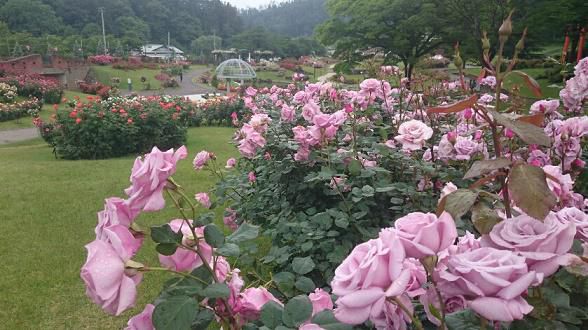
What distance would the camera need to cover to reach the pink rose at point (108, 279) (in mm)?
566

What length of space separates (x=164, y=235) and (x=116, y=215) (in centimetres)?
7

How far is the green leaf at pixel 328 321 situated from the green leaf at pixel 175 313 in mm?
177

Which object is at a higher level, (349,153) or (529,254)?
(529,254)

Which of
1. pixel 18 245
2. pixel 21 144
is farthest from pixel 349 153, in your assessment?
pixel 21 144

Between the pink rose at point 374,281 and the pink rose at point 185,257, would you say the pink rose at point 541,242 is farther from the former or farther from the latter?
the pink rose at point 185,257

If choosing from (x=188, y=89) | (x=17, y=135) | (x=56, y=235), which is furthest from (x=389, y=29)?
(x=188, y=89)

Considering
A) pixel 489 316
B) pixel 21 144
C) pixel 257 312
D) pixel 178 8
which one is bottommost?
pixel 21 144

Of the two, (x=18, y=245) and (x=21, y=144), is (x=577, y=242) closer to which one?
(x=18, y=245)

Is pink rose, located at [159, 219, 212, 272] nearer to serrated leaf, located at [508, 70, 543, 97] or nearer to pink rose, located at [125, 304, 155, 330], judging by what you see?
pink rose, located at [125, 304, 155, 330]

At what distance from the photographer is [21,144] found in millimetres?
10430

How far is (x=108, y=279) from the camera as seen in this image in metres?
0.57

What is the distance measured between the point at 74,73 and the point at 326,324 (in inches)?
1155

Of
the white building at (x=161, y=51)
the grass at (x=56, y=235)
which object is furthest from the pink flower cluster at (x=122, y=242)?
the white building at (x=161, y=51)

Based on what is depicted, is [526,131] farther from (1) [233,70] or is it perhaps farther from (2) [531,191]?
(1) [233,70]
